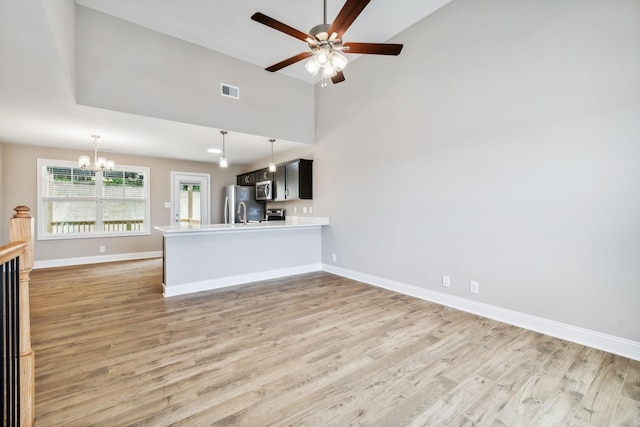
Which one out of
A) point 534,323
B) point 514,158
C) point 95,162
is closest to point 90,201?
point 95,162

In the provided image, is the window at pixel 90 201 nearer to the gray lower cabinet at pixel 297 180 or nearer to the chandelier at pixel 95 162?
the chandelier at pixel 95 162

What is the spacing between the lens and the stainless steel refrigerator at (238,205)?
650 centimetres

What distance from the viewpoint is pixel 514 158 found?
273cm

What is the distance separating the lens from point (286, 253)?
15.6 ft

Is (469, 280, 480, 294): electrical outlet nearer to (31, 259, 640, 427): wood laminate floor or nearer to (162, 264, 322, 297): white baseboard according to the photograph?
(31, 259, 640, 427): wood laminate floor

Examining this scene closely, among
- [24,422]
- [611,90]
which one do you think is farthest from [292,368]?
[611,90]

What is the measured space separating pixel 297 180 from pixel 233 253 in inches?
70.3

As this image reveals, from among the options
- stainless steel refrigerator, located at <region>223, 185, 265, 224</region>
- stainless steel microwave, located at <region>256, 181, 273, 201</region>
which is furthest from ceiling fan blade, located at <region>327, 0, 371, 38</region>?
stainless steel refrigerator, located at <region>223, 185, 265, 224</region>

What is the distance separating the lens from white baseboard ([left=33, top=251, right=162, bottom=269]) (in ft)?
17.3

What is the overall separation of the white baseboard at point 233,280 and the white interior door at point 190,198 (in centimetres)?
336

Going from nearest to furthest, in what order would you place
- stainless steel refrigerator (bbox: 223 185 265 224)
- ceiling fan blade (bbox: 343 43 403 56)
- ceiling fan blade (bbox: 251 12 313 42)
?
1. ceiling fan blade (bbox: 251 12 313 42)
2. ceiling fan blade (bbox: 343 43 403 56)
3. stainless steel refrigerator (bbox: 223 185 265 224)

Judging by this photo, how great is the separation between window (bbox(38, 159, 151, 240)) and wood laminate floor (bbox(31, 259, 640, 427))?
291 cm

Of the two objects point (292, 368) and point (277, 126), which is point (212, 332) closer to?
point (292, 368)

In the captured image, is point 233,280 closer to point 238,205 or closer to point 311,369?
point 311,369
